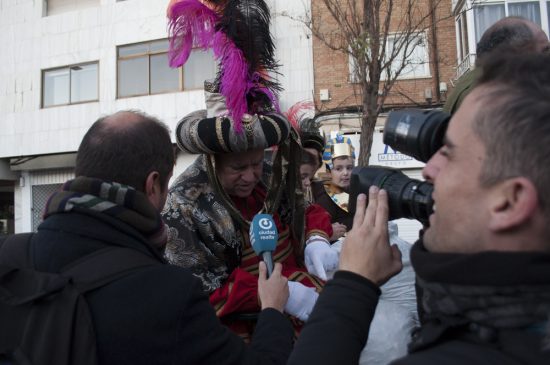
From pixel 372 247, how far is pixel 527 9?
11.8 m

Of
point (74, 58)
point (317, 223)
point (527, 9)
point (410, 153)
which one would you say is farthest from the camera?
point (74, 58)

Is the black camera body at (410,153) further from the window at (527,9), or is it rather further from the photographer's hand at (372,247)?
the window at (527,9)

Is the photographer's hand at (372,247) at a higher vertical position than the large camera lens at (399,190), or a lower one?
lower

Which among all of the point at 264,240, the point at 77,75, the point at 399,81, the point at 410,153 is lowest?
the point at 264,240

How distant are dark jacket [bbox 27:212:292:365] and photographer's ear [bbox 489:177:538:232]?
849 mm

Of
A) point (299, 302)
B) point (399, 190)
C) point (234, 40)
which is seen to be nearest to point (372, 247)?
point (399, 190)

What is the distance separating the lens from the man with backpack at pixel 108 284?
130 centimetres

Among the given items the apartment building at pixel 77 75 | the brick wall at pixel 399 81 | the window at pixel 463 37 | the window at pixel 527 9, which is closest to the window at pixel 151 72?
the apartment building at pixel 77 75

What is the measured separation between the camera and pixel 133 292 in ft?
4.53

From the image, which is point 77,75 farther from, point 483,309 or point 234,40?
point 483,309

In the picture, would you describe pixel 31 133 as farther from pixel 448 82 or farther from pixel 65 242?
pixel 65 242

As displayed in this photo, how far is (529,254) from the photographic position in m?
0.89

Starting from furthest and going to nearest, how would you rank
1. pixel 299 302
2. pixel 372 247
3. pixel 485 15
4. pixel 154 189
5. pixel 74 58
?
pixel 74 58 → pixel 485 15 → pixel 299 302 → pixel 154 189 → pixel 372 247

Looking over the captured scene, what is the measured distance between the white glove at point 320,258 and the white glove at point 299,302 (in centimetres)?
21
